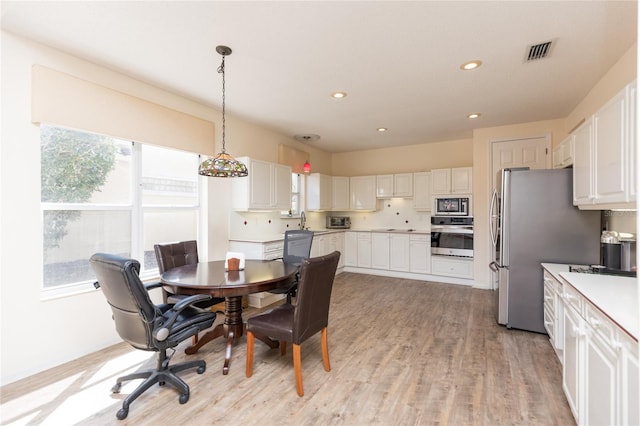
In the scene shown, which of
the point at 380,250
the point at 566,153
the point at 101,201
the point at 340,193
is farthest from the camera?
the point at 340,193

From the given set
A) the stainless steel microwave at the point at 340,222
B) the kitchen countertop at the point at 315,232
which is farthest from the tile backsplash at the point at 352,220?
the stainless steel microwave at the point at 340,222

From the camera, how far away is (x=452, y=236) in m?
5.34

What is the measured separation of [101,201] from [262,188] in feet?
6.72

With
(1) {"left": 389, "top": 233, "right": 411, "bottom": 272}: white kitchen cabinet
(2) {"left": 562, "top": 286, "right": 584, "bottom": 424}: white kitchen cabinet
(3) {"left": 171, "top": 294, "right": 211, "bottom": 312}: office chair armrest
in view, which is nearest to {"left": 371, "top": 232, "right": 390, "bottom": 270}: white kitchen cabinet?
(1) {"left": 389, "top": 233, "right": 411, "bottom": 272}: white kitchen cabinet

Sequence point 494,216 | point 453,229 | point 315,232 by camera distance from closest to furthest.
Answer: point 494,216 < point 453,229 < point 315,232

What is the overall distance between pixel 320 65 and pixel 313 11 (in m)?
0.77

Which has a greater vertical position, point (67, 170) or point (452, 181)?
point (452, 181)

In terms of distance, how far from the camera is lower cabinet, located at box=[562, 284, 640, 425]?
120cm

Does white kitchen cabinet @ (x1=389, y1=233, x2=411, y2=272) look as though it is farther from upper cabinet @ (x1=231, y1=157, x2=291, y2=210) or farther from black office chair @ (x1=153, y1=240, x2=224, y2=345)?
black office chair @ (x1=153, y1=240, x2=224, y2=345)

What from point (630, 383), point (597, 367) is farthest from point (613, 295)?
point (630, 383)

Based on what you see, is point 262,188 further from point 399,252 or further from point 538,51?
point 538,51

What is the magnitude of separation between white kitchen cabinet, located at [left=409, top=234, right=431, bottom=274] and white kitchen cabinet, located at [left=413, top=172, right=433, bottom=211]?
62 centimetres

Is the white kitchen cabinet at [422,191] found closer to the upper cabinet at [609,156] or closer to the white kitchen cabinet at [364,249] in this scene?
the white kitchen cabinet at [364,249]

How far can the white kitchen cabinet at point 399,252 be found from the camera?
5.75 metres
